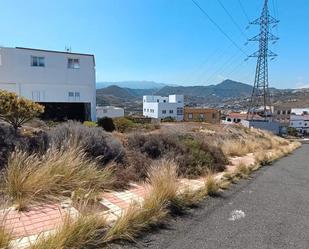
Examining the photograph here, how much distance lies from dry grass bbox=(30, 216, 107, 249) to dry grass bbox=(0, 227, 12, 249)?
30 centimetres

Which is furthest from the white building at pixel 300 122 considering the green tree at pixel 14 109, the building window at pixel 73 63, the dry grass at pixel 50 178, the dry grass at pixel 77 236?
the dry grass at pixel 77 236

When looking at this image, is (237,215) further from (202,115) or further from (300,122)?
(300,122)

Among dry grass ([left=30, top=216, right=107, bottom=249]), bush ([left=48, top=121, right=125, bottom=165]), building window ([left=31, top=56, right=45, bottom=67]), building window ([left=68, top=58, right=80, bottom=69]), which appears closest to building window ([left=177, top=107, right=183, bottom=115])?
building window ([left=68, top=58, right=80, bottom=69])

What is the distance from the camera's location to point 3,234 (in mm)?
3570

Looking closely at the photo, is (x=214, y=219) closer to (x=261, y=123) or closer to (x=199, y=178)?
(x=199, y=178)

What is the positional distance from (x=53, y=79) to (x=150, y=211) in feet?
83.4

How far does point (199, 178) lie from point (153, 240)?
14.7ft

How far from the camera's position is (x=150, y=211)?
5.04 meters

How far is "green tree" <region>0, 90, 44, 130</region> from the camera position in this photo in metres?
9.85

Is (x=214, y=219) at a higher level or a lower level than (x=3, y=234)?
lower

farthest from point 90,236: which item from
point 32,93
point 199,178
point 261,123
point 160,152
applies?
point 261,123

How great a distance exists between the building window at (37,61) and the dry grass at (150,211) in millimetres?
23937

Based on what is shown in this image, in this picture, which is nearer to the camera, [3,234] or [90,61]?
[3,234]

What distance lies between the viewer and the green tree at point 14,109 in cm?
985
